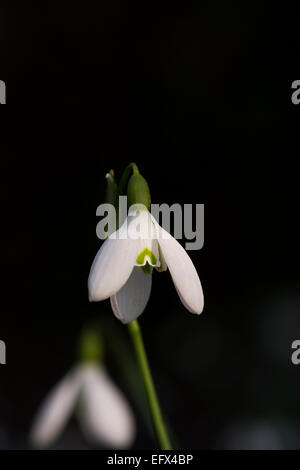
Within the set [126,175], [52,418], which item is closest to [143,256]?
[126,175]

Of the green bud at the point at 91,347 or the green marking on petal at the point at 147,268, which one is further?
the green bud at the point at 91,347

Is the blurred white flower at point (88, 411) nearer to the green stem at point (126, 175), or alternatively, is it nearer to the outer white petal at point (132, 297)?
the outer white petal at point (132, 297)

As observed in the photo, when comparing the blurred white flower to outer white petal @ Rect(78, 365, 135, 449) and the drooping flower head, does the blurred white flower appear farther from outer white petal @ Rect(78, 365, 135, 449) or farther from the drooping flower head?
the drooping flower head

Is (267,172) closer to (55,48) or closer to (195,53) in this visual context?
(195,53)
